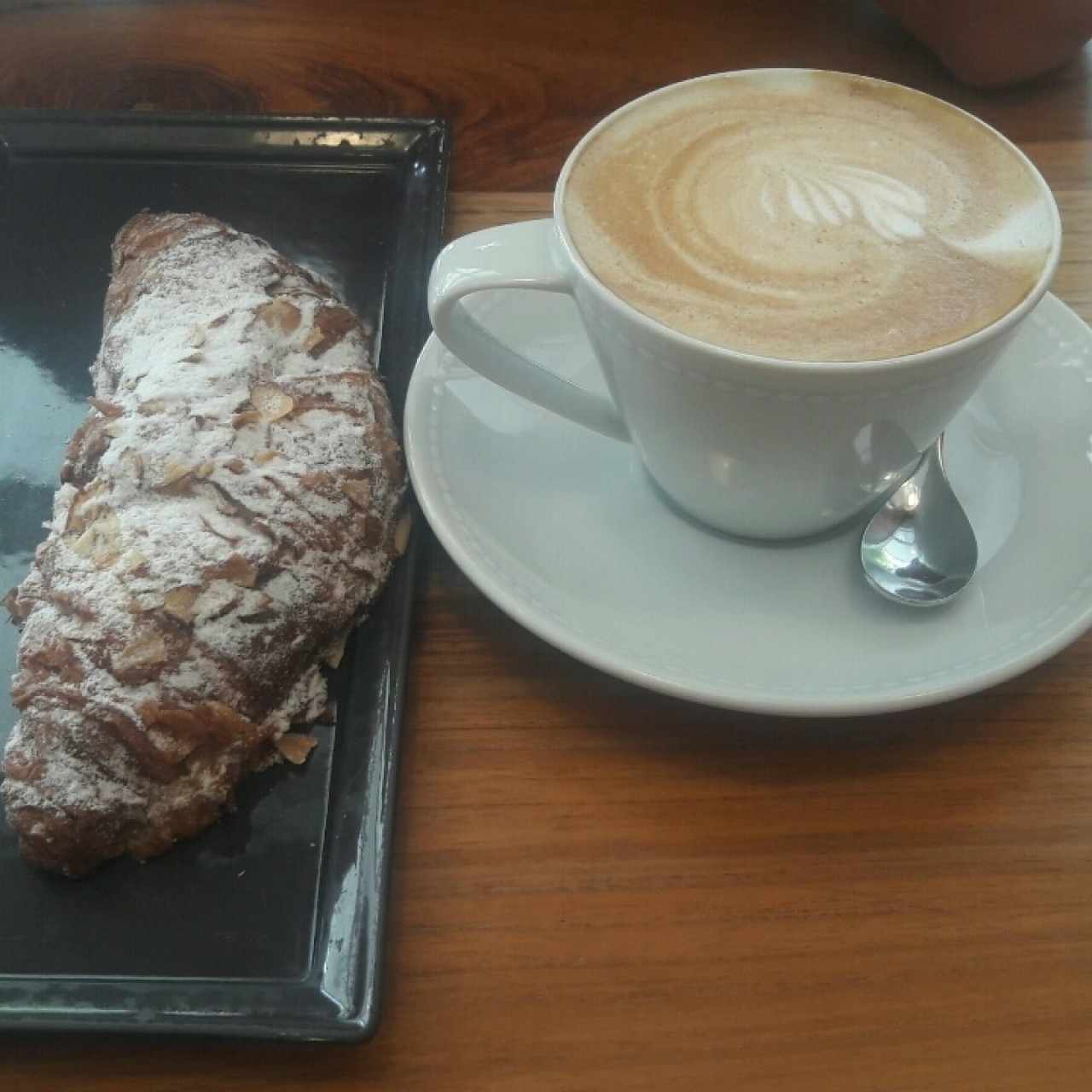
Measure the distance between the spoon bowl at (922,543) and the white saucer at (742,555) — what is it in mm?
10

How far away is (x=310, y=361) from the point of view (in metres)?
0.78

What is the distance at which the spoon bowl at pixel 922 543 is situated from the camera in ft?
2.19

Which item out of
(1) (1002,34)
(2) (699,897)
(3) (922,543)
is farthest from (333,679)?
(1) (1002,34)

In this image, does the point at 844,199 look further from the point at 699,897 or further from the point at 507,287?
the point at 699,897

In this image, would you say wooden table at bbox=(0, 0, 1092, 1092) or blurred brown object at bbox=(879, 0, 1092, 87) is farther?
blurred brown object at bbox=(879, 0, 1092, 87)

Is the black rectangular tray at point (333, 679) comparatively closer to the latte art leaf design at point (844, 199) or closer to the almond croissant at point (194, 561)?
the almond croissant at point (194, 561)

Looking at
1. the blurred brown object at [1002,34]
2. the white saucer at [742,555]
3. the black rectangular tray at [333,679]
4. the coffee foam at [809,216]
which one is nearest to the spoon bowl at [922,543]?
the white saucer at [742,555]

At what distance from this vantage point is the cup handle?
65 centimetres

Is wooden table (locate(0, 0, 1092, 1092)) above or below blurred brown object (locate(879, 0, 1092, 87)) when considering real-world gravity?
below

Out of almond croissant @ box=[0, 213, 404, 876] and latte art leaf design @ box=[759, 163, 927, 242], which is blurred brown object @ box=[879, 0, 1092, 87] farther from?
almond croissant @ box=[0, 213, 404, 876]

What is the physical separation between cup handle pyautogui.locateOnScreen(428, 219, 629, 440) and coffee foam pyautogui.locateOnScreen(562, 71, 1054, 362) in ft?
0.11

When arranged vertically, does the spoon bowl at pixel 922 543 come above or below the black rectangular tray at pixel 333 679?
above

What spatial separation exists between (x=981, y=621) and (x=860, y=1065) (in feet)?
0.88

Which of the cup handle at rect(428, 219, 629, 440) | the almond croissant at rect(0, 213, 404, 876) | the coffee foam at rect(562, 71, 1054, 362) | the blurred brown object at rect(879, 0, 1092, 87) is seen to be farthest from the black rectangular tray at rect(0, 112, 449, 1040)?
the blurred brown object at rect(879, 0, 1092, 87)
